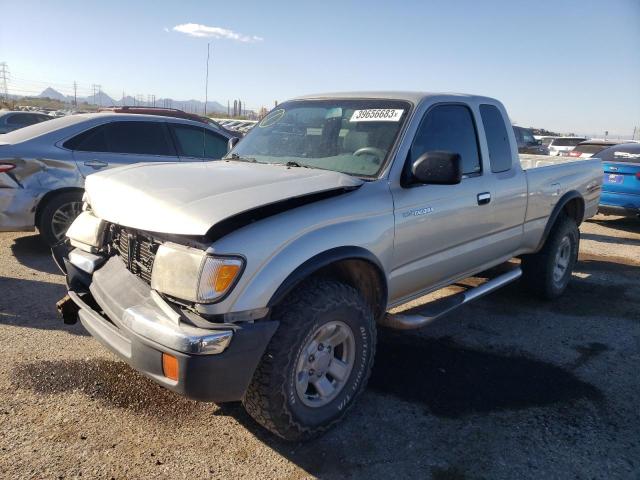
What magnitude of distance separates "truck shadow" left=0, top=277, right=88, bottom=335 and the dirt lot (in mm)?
24

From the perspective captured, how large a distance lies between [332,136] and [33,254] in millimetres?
4555

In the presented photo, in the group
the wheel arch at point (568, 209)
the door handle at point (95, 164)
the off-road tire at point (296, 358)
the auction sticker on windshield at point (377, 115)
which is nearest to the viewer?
the off-road tire at point (296, 358)

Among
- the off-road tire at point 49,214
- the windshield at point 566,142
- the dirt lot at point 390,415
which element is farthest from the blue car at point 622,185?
the windshield at point 566,142

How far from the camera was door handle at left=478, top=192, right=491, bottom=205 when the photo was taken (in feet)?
13.5

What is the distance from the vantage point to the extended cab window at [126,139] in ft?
21.1

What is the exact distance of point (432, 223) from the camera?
3.62 meters

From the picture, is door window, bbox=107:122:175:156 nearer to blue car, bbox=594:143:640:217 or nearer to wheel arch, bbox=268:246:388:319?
wheel arch, bbox=268:246:388:319

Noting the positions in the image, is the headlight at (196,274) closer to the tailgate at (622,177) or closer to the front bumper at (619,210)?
the tailgate at (622,177)

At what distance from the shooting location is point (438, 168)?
321 cm

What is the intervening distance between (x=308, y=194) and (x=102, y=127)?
475cm

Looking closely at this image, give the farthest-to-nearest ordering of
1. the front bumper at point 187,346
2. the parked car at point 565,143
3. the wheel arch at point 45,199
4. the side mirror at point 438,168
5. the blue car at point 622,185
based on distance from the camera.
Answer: the parked car at point 565,143, the blue car at point 622,185, the wheel arch at point 45,199, the side mirror at point 438,168, the front bumper at point 187,346

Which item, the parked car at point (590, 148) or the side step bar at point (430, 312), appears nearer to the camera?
the side step bar at point (430, 312)

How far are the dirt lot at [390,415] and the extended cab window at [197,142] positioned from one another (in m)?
3.10

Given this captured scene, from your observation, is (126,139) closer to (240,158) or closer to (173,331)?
(240,158)
